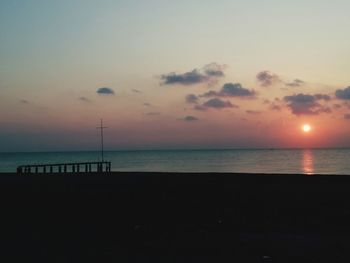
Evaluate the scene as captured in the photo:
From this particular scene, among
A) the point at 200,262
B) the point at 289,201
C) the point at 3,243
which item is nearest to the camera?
the point at 200,262

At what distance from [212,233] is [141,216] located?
3.88 metres

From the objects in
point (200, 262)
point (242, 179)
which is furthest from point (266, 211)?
point (242, 179)

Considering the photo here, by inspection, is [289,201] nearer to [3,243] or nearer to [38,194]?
[3,243]

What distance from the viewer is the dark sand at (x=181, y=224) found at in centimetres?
1045

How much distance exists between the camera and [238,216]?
1558 centimetres

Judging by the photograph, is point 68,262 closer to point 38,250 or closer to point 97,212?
point 38,250

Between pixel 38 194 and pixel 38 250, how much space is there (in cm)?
1291

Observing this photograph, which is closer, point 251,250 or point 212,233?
point 251,250

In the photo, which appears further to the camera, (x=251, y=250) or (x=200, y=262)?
(x=251, y=250)

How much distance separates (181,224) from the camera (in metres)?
14.4

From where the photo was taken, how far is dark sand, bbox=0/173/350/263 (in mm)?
10445

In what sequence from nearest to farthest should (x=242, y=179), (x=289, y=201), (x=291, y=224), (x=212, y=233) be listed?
1. (x=212, y=233)
2. (x=291, y=224)
3. (x=289, y=201)
4. (x=242, y=179)

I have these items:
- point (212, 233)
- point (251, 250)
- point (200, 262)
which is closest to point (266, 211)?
point (212, 233)

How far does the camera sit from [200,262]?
958 cm
